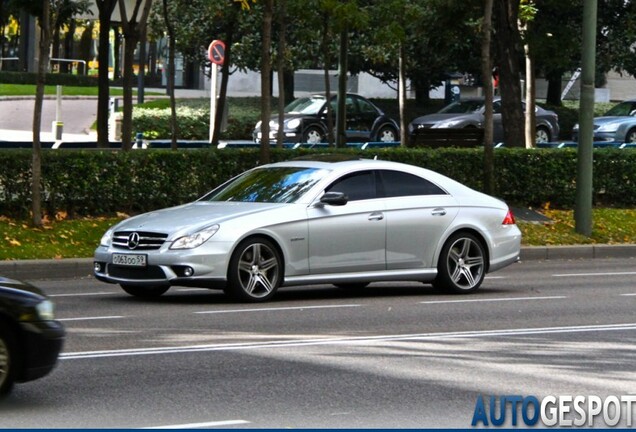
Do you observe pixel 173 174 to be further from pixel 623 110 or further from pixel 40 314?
pixel 623 110

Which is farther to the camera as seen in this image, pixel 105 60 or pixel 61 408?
pixel 105 60

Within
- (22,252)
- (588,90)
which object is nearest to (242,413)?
(22,252)

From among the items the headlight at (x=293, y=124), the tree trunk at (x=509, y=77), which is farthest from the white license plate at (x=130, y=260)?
the headlight at (x=293, y=124)

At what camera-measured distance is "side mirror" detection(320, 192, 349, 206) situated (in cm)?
1488

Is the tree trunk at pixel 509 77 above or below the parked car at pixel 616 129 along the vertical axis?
above

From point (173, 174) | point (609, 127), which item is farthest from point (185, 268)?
point (609, 127)

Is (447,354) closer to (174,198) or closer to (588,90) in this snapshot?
(174,198)

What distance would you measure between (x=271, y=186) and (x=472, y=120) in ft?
84.4

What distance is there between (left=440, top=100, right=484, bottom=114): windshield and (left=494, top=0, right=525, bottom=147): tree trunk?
38.0ft

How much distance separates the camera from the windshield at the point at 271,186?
595 inches

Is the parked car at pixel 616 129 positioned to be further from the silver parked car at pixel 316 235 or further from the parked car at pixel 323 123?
the silver parked car at pixel 316 235

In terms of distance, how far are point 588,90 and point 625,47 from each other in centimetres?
2639

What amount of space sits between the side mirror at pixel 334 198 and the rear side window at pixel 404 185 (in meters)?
0.76

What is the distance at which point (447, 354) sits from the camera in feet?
36.1
